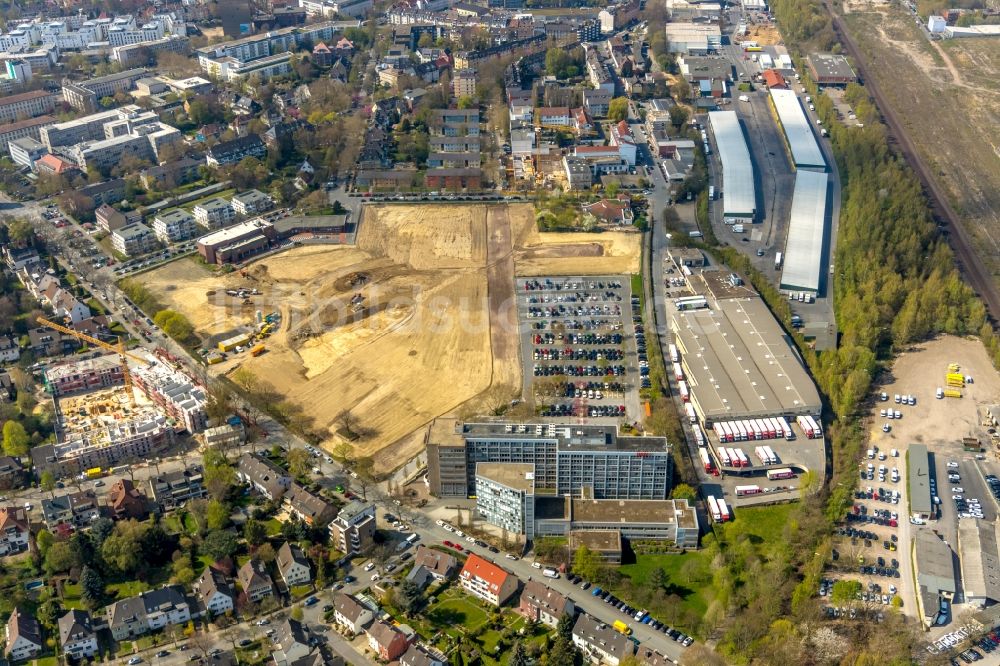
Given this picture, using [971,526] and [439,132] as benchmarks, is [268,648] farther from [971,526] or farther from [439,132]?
[439,132]

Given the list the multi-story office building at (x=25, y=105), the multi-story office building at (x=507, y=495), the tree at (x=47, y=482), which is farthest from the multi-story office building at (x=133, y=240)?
the multi-story office building at (x=507, y=495)

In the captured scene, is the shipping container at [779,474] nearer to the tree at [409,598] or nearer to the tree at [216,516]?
the tree at [409,598]

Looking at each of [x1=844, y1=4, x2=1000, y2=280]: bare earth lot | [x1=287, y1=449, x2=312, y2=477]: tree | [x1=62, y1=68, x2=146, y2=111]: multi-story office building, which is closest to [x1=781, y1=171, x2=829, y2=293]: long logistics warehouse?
[x1=844, y1=4, x2=1000, y2=280]: bare earth lot

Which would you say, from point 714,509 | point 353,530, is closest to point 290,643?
point 353,530

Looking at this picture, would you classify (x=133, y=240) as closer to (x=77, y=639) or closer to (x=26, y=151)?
(x=26, y=151)

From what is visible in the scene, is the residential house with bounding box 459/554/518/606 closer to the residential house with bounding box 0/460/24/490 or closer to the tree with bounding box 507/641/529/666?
the tree with bounding box 507/641/529/666

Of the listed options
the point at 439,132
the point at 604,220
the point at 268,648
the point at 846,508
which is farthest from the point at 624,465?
the point at 439,132
